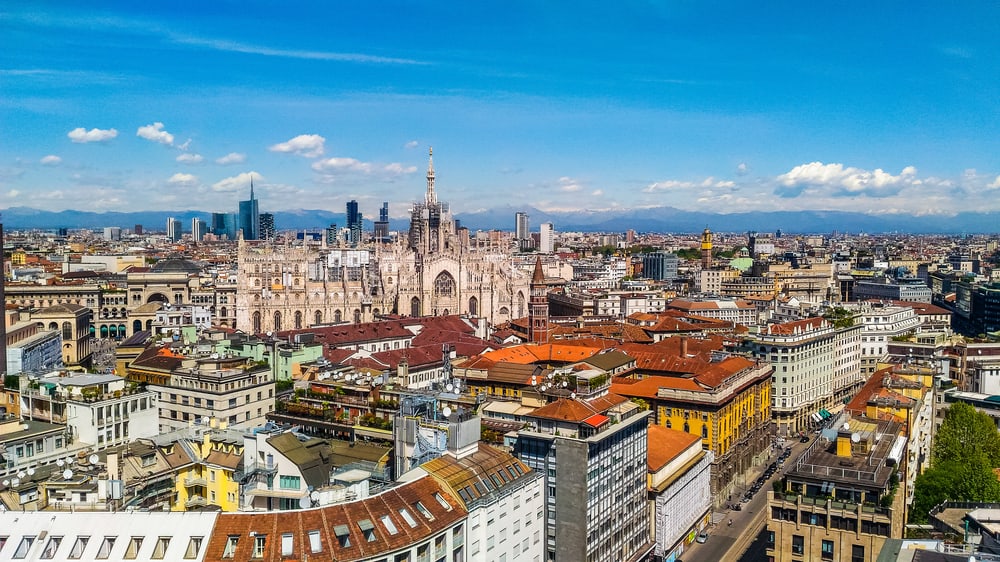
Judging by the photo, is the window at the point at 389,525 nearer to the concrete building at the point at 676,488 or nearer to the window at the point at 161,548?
the window at the point at 161,548

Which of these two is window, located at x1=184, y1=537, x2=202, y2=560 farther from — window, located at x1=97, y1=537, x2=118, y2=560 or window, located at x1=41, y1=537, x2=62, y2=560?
window, located at x1=41, y1=537, x2=62, y2=560

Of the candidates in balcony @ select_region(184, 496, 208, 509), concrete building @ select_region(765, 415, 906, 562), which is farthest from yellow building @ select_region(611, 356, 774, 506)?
balcony @ select_region(184, 496, 208, 509)

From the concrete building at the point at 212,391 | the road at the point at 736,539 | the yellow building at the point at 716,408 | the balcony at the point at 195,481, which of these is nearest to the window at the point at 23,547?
the balcony at the point at 195,481

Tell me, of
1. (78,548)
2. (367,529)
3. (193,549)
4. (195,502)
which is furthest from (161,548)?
(195,502)

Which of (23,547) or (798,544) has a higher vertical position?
(23,547)

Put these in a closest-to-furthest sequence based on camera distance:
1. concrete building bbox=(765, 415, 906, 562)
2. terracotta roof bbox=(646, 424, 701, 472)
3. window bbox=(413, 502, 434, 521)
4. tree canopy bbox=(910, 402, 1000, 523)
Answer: window bbox=(413, 502, 434, 521)
concrete building bbox=(765, 415, 906, 562)
tree canopy bbox=(910, 402, 1000, 523)
terracotta roof bbox=(646, 424, 701, 472)

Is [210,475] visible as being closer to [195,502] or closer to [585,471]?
[195,502]

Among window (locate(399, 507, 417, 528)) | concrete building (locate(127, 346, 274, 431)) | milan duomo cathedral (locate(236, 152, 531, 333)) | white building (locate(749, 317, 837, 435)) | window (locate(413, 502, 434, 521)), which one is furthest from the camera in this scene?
milan duomo cathedral (locate(236, 152, 531, 333))
